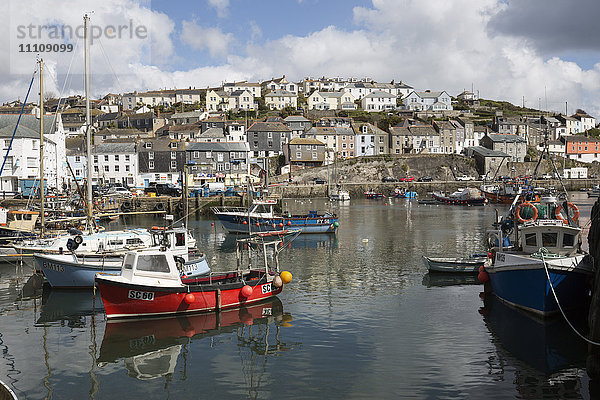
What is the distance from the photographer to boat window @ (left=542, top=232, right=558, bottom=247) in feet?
65.9

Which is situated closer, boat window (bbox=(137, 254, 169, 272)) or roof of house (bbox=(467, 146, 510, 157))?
boat window (bbox=(137, 254, 169, 272))

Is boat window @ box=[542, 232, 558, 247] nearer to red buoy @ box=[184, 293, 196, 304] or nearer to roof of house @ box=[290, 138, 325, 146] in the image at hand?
red buoy @ box=[184, 293, 196, 304]

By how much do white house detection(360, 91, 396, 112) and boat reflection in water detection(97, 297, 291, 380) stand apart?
119 metres

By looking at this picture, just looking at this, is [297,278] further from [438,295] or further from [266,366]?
[266,366]

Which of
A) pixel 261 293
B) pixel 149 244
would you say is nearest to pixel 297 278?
pixel 261 293

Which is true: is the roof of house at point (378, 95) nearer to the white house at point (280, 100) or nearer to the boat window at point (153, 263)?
the white house at point (280, 100)

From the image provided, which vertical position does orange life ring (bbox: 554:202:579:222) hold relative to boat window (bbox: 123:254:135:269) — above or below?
above

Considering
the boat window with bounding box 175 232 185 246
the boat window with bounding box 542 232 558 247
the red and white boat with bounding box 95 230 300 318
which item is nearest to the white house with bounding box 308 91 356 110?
the boat window with bounding box 175 232 185 246

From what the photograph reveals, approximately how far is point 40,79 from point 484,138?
99068mm

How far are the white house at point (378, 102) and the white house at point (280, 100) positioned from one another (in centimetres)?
1819

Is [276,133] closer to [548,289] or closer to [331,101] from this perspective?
[331,101]

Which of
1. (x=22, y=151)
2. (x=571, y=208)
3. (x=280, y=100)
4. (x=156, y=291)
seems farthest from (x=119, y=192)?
(x=280, y=100)

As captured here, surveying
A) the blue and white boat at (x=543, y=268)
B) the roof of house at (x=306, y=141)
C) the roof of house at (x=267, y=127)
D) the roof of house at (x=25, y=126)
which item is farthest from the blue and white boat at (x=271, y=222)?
the roof of house at (x=267, y=127)

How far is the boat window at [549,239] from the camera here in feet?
65.9
